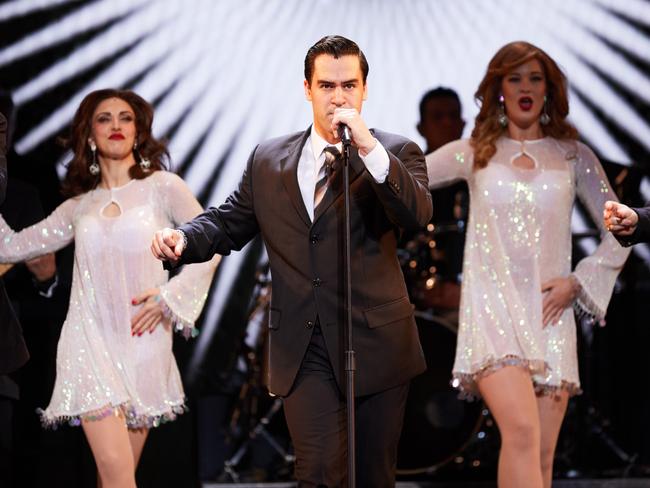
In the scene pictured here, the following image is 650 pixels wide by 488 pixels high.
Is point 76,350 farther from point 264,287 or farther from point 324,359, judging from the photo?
point 264,287

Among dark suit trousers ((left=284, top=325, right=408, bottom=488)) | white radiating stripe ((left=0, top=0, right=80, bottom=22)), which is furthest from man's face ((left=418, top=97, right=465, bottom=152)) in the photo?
dark suit trousers ((left=284, top=325, right=408, bottom=488))

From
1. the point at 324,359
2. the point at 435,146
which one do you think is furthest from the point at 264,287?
the point at 324,359

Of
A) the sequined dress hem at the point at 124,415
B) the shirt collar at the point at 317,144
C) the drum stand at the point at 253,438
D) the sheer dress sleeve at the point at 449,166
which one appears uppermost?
the shirt collar at the point at 317,144

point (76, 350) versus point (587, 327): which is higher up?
point (76, 350)

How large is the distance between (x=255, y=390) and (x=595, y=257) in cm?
240

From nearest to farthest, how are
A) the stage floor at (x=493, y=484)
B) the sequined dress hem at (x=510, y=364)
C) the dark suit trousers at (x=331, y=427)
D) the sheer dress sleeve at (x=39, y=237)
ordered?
the dark suit trousers at (x=331, y=427), the sequined dress hem at (x=510, y=364), the sheer dress sleeve at (x=39, y=237), the stage floor at (x=493, y=484)

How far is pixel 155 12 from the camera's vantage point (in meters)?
6.43

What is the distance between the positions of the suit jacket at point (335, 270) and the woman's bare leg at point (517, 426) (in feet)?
2.20

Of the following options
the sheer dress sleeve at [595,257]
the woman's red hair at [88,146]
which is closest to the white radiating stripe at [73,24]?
the woman's red hair at [88,146]

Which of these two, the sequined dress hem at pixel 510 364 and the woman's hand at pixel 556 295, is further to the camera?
the woman's hand at pixel 556 295

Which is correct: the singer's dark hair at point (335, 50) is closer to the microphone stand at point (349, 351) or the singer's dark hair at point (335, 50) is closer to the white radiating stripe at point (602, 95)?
the microphone stand at point (349, 351)

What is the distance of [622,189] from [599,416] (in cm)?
127

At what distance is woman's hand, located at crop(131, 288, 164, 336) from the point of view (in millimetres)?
4559

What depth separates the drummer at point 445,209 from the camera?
606 centimetres
